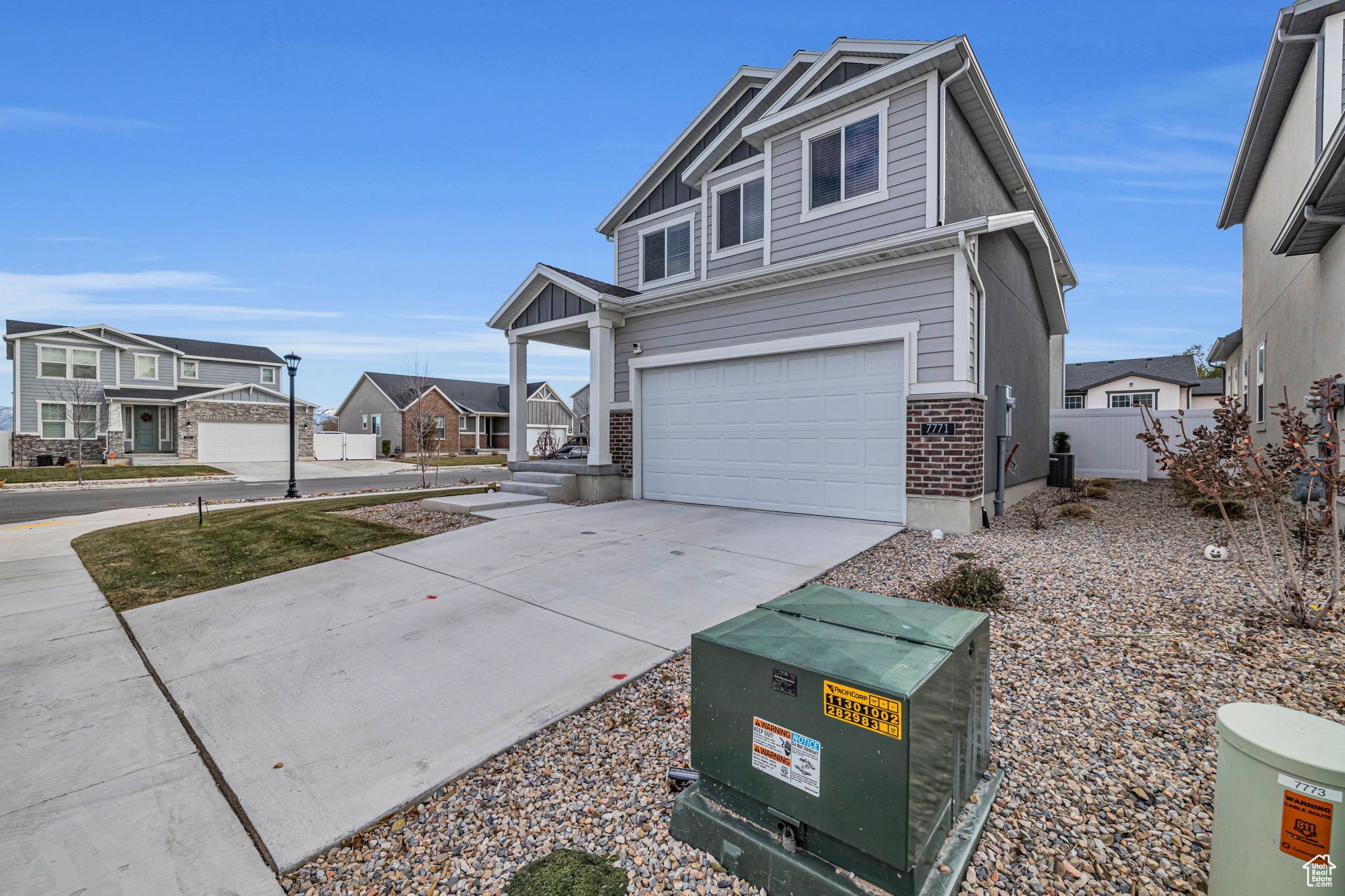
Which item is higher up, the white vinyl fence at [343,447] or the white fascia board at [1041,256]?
the white fascia board at [1041,256]

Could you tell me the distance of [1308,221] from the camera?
6.84m

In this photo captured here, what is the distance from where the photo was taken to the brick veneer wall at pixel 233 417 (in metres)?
27.3

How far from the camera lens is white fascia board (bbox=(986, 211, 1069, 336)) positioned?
24.1 feet

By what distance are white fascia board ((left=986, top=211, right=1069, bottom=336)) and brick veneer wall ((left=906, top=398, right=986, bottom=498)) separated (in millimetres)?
2203

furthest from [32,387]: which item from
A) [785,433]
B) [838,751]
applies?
[838,751]

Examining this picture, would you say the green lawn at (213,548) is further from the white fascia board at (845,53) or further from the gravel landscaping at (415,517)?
the white fascia board at (845,53)

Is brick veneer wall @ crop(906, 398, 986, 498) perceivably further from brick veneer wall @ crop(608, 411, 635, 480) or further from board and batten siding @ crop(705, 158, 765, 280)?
brick veneer wall @ crop(608, 411, 635, 480)

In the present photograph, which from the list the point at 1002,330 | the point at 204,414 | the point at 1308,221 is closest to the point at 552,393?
the point at 204,414

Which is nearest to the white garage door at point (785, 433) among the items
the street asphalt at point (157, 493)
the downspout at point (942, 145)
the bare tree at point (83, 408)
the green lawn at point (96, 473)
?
the downspout at point (942, 145)

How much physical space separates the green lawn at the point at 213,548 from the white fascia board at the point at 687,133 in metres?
8.18

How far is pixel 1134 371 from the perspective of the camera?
31078 millimetres

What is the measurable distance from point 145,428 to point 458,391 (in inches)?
633

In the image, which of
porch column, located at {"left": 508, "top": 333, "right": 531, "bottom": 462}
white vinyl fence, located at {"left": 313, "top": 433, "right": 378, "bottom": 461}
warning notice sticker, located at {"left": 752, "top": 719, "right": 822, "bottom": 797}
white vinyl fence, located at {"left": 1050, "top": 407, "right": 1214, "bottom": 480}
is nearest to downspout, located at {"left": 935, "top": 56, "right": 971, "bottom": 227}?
warning notice sticker, located at {"left": 752, "top": 719, "right": 822, "bottom": 797}

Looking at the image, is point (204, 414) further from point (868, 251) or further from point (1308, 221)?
point (1308, 221)
